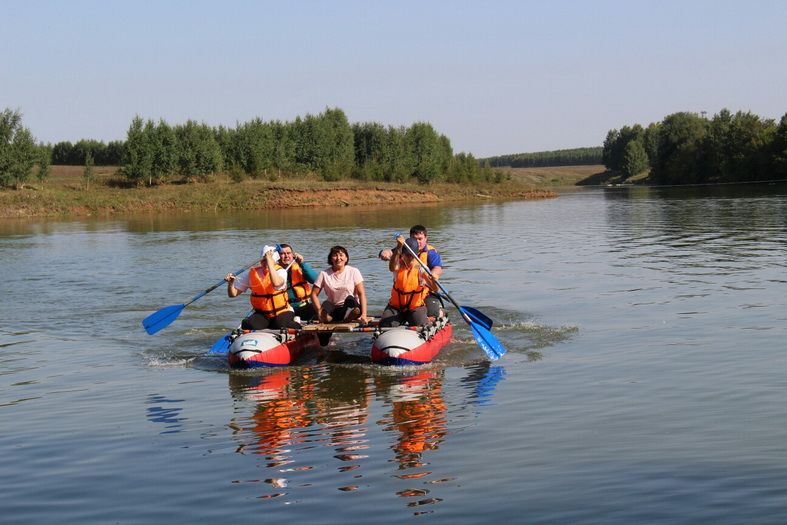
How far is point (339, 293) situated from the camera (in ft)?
45.7

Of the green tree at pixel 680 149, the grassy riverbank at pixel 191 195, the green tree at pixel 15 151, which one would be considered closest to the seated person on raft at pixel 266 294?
the grassy riverbank at pixel 191 195

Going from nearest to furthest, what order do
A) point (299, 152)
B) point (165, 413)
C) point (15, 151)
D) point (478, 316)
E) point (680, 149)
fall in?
1. point (165, 413)
2. point (478, 316)
3. point (15, 151)
4. point (299, 152)
5. point (680, 149)

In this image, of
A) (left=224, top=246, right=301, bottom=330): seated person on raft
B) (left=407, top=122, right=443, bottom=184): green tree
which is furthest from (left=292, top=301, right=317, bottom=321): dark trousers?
(left=407, top=122, right=443, bottom=184): green tree

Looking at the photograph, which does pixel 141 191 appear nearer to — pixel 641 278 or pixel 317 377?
pixel 641 278

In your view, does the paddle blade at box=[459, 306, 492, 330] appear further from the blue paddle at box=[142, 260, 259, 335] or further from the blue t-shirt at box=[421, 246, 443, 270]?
the blue paddle at box=[142, 260, 259, 335]

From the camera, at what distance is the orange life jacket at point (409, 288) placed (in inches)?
524

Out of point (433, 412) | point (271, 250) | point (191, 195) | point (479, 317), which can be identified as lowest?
point (433, 412)

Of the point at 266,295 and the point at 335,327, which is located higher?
the point at 266,295

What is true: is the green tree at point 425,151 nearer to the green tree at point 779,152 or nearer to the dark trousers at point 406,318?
the green tree at point 779,152

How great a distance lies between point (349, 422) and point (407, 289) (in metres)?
4.37

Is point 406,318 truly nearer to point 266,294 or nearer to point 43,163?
point 266,294

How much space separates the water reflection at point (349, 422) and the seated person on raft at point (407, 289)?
3.80ft

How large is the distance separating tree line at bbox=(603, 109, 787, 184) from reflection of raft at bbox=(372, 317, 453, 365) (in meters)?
86.4

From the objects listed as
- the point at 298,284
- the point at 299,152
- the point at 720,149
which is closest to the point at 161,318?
the point at 298,284
